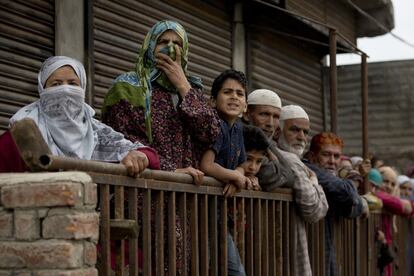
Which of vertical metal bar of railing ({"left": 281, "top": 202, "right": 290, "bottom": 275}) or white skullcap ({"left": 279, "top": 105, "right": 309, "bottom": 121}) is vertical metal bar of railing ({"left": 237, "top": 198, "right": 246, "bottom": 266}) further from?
white skullcap ({"left": 279, "top": 105, "right": 309, "bottom": 121})

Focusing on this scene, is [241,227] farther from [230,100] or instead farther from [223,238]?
[230,100]

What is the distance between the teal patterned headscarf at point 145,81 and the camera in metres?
4.25

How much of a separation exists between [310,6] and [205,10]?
247cm

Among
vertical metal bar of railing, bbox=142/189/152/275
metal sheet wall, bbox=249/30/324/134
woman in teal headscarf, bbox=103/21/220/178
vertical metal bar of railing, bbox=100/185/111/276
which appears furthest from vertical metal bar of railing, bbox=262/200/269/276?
metal sheet wall, bbox=249/30/324/134

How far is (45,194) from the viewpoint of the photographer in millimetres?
3264

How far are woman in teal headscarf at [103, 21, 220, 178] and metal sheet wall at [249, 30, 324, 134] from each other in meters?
5.18

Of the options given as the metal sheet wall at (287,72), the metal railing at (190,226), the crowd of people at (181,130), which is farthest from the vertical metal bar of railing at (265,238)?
the metal sheet wall at (287,72)

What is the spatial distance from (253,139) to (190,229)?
0.90 meters

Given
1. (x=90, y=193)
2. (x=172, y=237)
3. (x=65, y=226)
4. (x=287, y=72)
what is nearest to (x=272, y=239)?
(x=172, y=237)

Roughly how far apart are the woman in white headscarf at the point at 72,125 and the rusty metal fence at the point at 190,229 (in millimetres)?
142

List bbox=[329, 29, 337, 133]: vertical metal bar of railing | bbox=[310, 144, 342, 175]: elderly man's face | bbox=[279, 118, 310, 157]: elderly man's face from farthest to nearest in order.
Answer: bbox=[329, 29, 337, 133]: vertical metal bar of railing < bbox=[310, 144, 342, 175]: elderly man's face < bbox=[279, 118, 310, 157]: elderly man's face

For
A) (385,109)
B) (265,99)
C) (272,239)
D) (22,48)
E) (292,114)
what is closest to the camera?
(272,239)

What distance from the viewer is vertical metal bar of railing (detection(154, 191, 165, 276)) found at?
395cm

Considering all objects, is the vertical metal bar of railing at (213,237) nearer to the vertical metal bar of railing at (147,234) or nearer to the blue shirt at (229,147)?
the blue shirt at (229,147)
